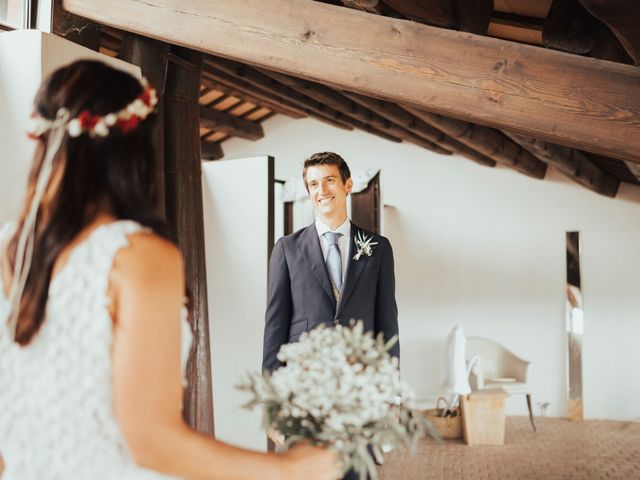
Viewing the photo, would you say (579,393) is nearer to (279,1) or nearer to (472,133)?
(472,133)

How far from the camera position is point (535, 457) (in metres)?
6.82

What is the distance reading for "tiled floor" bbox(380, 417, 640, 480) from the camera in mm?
6191

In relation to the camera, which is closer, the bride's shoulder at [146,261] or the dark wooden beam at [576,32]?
the bride's shoulder at [146,261]

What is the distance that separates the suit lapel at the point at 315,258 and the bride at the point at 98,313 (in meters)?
1.46

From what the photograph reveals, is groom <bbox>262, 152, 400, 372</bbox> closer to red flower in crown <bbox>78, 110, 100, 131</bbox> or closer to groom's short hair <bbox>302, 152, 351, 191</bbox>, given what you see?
groom's short hair <bbox>302, 152, 351, 191</bbox>

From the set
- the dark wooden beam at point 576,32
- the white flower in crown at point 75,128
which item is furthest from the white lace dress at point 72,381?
the dark wooden beam at point 576,32

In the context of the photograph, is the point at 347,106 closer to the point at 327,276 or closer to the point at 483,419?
the point at 483,419

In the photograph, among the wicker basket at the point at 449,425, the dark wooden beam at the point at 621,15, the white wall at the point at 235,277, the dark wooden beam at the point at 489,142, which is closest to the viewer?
the dark wooden beam at the point at 621,15

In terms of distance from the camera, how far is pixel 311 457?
1.32m

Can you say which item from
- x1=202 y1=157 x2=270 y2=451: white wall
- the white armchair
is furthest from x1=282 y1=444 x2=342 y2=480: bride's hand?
the white armchair

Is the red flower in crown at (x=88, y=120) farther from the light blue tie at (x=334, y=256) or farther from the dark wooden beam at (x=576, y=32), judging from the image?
the dark wooden beam at (x=576, y=32)

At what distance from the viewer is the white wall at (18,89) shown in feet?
11.4

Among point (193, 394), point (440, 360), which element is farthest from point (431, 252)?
point (193, 394)

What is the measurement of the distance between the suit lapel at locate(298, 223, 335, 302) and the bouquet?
132cm
